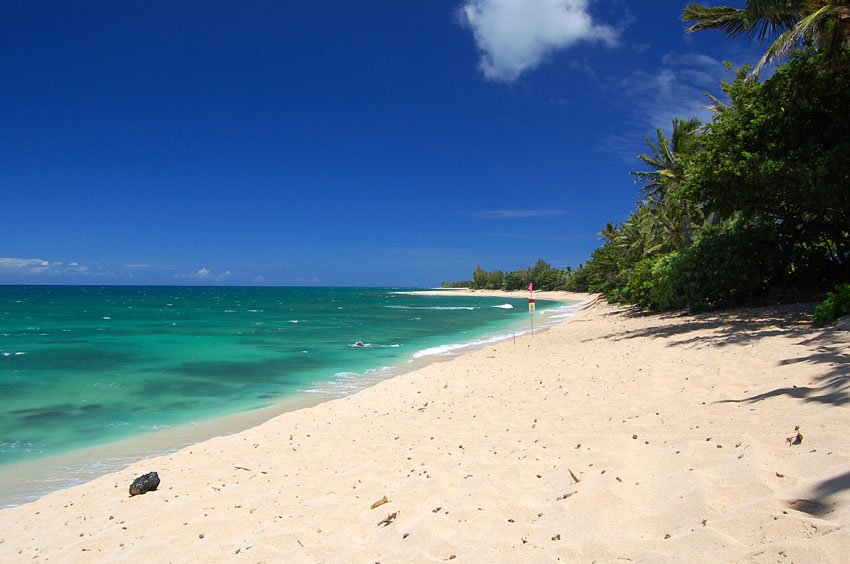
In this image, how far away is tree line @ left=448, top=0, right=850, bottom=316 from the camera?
1206cm

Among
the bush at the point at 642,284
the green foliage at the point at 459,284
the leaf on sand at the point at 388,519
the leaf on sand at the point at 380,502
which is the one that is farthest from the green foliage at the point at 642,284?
the green foliage at the point at 459,284

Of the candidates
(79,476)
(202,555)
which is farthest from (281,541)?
(79,476)

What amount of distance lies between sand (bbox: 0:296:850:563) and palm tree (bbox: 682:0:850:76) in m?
7.01

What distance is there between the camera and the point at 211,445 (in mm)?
8281

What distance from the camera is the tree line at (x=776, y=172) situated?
12062 mm

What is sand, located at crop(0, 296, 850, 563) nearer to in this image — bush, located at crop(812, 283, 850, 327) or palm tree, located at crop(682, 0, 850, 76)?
bush, located at crop(812, 283, 850, 327)

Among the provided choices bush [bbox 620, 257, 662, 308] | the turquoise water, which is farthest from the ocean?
bush [bbox 620, 257, 662, 308]

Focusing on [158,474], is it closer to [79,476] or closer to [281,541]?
[79,476]

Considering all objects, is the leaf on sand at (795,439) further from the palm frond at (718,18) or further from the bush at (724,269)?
the bush at (724,269)

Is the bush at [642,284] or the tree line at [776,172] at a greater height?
the tree line at [776,172]

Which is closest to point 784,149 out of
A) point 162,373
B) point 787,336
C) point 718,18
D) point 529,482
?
point 718,18

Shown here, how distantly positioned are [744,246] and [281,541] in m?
19.3

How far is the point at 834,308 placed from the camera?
10.8 metres

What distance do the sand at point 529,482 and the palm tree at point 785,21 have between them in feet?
23.0
